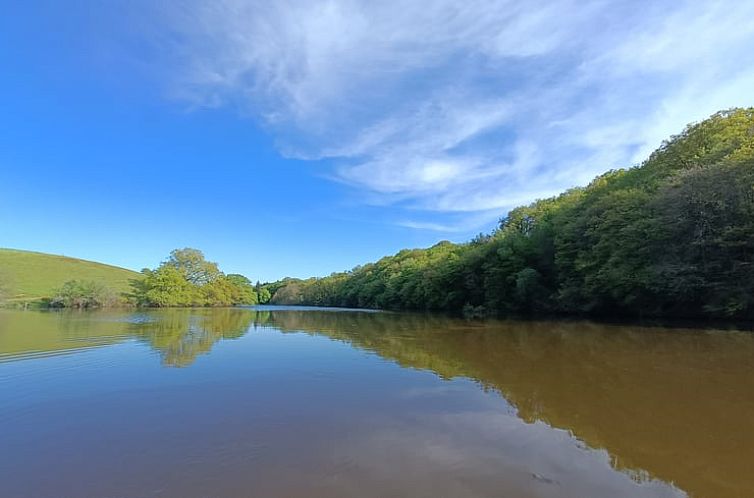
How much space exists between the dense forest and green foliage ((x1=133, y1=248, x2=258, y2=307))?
2245 inches

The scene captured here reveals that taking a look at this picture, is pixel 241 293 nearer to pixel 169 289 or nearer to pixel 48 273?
pixel 169 289

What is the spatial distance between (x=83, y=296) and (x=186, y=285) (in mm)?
16990

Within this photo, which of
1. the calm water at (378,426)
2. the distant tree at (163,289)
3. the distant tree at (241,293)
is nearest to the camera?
the calm water at (378,426)

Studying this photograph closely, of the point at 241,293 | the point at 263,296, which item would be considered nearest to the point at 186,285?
the point at 241,293

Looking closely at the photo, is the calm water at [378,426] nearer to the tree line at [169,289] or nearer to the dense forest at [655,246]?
the dense forest at [655,246]

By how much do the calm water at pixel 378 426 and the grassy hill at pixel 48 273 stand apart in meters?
80.6

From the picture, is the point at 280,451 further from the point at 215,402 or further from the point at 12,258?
the point at 12,258

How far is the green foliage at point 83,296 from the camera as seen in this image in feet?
236

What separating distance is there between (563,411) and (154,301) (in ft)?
276

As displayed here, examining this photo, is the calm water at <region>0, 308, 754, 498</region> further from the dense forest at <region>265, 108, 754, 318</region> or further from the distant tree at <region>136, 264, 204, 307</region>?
the distant tree at <region>136, 264, 204, 307</region>

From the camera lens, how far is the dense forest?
25344 millimetres

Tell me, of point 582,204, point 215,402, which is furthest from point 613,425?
point 582,204

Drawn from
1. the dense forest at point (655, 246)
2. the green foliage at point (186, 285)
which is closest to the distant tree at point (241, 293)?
the green foliage at point (186, 285)

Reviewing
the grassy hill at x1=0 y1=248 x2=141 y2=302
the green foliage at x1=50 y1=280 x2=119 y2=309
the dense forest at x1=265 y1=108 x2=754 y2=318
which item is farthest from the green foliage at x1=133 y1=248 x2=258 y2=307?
the dense forest at x1=265 y1=108 x2=754 y2=318
